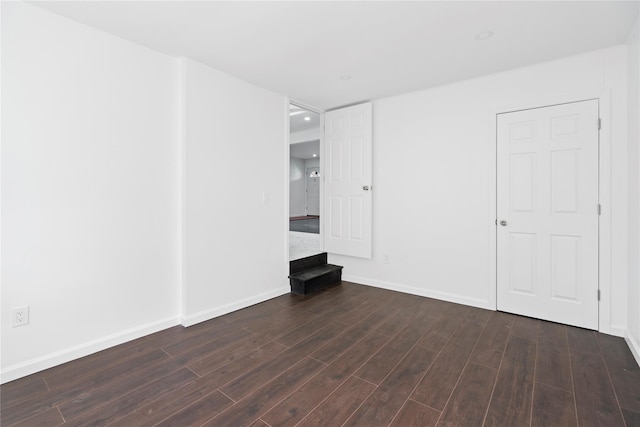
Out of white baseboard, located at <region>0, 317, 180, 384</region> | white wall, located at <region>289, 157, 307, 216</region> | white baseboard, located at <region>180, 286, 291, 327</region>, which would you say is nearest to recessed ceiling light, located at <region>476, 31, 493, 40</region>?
white baseboard, located at <region>180, 286, 291, 327</region>

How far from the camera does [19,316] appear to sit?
80.4 inches

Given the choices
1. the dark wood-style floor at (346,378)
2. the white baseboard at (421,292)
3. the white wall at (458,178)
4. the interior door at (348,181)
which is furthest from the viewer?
the interior door at (348,181)

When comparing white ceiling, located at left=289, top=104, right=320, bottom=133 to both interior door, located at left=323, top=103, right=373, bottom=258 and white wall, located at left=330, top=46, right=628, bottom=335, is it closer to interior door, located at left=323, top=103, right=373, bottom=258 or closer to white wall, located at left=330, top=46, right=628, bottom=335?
interior door, located at left=323, top=103, right=373, bottom=258

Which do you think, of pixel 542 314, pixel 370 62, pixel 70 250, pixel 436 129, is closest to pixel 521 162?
pixel 436 129

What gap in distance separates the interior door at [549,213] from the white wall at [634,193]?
24cm

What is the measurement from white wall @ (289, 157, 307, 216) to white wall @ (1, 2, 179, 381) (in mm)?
9085

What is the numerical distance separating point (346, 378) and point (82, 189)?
2386 millimetres

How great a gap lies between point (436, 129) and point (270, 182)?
2.07 metres

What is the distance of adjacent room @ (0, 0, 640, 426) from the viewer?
6.40 feet

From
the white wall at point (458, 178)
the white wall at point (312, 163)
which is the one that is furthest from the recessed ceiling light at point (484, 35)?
the white wall at point (312, 163)

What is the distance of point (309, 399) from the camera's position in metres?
1.81

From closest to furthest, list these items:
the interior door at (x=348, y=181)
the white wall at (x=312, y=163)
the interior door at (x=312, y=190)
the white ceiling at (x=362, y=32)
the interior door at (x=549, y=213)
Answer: the white ceiling at (x=362, y=32) → the interior door at (x=549, y=213) → the interior door at (x=348, y=181) → the white wall at (x=312, y=163) → the interior door at (x=312, y=190)

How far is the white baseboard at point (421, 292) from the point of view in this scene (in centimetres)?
331

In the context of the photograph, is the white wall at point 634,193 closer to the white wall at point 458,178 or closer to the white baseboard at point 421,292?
the white wall at point 458,178
